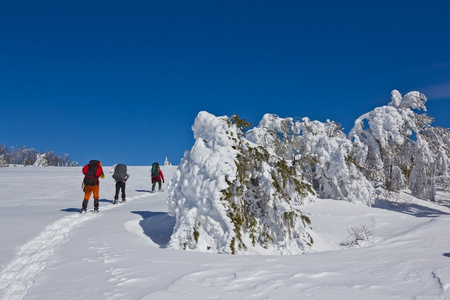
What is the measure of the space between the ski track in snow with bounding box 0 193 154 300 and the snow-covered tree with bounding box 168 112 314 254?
6.79 ft

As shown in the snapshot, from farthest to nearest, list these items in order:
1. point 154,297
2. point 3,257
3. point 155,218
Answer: point 155,218 < point 3,257 < point 154,297

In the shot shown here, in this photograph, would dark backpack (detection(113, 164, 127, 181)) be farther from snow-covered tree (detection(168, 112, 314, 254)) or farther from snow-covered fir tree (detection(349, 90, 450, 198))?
snow-covered fir tree (detection(349, 90, 450, 198))

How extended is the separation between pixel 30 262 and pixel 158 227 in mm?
3337

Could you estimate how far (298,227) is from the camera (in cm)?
641

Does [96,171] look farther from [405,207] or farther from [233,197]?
[405,207]

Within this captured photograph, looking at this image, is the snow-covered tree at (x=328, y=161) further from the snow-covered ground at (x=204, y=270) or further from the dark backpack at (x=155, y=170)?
the snow-covered ground at (x=204, y=270)

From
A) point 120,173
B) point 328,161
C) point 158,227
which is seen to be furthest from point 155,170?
point 158,227

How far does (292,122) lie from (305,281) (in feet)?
49.4

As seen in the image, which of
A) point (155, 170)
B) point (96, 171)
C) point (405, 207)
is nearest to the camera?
point (96, 171)

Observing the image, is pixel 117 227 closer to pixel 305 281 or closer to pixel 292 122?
pixel 305 281

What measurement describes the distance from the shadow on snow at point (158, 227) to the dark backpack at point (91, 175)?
7.86ft

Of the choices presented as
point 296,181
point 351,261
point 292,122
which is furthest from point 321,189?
point 351,261

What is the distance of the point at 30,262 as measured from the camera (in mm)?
4594

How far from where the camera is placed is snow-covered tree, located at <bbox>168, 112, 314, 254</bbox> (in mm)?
5773
